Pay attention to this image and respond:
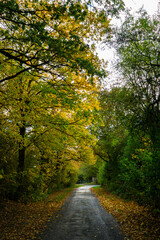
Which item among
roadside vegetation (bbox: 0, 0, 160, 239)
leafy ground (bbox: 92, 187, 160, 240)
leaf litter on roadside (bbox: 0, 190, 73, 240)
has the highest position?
roadside vegetation (bbox: 0, 0, 160, 239)

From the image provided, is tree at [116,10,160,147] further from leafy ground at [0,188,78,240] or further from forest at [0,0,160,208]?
leafy ground at [0,188,78,240]

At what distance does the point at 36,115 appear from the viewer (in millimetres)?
Answer: 8156

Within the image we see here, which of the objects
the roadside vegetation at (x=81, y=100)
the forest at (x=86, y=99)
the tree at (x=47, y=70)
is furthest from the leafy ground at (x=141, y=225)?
the tree at (x=47, y=70)

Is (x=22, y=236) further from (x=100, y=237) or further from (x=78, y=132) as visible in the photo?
(x=78, y=132)

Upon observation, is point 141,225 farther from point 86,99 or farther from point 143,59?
point 143,59

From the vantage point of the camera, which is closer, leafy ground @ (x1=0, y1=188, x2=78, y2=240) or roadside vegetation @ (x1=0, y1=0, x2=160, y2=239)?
leafy ground @ (x1=0, y1=188, x2=78, y2=240)

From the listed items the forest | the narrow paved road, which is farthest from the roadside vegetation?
the narrow paved road

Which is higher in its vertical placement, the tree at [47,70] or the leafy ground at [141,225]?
the tree at [47,70]

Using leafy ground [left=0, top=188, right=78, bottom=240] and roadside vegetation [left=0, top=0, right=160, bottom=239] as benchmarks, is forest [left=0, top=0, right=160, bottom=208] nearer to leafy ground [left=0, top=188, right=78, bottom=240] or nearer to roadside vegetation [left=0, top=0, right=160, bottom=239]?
roadside vegetation [left=0, top=0, right=160, bottom=239]

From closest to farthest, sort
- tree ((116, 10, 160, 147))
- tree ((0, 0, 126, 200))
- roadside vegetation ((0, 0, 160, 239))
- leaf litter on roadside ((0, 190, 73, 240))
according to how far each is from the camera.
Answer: tree ((0, 0, 126, 200))
leaf litter on roadside ((0, 190, 73, 240))
roadside vegetation ((0, 0, 160, 239))
tree ((116, 10, 160, 147))

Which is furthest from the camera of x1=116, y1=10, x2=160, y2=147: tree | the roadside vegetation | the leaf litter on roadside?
x1=116, y1=10, x2=160, y2=147: tree

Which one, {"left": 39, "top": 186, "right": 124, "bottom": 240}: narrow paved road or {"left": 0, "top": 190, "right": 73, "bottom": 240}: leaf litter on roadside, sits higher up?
{"left": 0, "top": 190, "right": 73, "bottom": 240}: leaf litter on roadside

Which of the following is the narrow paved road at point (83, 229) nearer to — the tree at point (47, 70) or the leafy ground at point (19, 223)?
the leafy ground at point (19, 223)

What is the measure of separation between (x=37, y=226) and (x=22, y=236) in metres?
1.20
